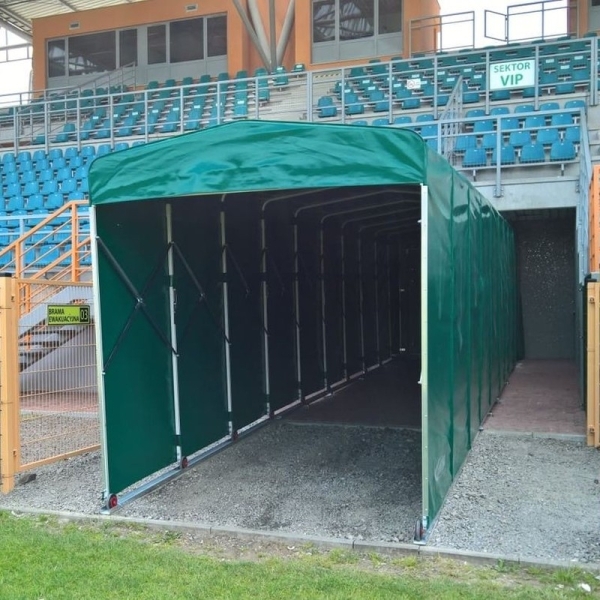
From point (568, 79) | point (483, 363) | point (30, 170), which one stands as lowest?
point (483, 363)

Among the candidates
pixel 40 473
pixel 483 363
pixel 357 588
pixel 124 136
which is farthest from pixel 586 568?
pixel 124 136

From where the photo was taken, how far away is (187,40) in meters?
25.4

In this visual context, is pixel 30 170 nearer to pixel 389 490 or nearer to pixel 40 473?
pixel 40 473

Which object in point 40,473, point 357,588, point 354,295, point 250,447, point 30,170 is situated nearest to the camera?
point 357,588

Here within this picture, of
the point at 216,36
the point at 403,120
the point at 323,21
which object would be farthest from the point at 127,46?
the point at 403,120

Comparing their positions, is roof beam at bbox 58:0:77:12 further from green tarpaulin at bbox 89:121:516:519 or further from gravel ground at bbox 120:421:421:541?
gravel ground at bbox 120:421:421:541

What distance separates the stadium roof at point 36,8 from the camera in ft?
88.0

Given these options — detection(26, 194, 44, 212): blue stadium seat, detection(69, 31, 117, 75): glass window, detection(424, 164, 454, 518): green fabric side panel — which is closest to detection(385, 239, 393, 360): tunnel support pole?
detection(26, 194, 44, 212): blue stadium seat

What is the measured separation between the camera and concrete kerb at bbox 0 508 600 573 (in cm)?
455

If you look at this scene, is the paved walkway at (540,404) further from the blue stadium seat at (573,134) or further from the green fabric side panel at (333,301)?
the blue stadium seat at (573,134)

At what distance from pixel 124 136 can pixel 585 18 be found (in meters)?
13.7

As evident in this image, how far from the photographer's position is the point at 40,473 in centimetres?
Answer: 697

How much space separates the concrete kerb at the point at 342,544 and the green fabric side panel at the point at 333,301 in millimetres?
6207

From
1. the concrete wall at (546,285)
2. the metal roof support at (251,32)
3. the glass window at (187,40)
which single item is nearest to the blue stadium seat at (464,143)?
the concrete wall at (546,285)
